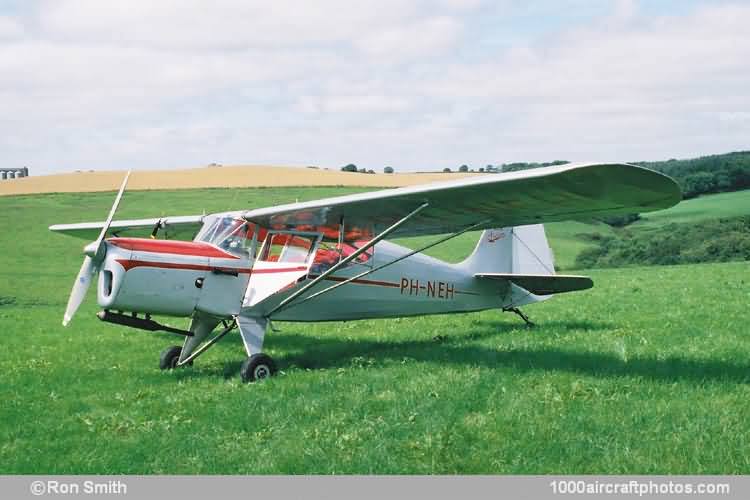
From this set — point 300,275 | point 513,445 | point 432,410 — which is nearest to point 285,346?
point 300,275

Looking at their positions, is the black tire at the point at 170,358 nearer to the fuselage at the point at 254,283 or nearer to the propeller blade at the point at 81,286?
the fuselage at the point at 254,283

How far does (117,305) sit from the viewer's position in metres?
9.36

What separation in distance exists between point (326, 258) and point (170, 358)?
2.82 meters

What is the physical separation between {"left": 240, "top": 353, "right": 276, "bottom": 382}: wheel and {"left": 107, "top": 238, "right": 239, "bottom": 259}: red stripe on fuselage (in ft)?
5.49

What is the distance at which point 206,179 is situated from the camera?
173 ft

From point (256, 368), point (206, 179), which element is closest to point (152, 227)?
point (256, 368)

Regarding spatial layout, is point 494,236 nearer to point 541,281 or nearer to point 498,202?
point 541,281

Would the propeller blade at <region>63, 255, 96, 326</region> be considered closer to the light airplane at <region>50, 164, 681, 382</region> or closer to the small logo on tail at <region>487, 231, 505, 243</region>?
the light airplane at <region>50, 164, 681, 382</region>

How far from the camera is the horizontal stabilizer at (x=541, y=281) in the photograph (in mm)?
12508

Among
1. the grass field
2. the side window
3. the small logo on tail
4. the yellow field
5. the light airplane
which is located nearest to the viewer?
the grass field

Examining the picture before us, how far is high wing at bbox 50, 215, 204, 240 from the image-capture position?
13.2 meters

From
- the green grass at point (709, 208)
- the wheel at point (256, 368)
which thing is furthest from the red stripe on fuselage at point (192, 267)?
the green grass at point (709, 208)

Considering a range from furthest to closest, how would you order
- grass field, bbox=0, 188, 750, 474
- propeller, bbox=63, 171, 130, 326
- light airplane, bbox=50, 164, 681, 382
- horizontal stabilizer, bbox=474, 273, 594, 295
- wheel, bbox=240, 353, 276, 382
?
horizontal stabilizer, bbox=474, 273, 594, 295
propeller, bbox=63, 171, 130, 326
wheel, bbox=240, 353, 276, 382
light airplane, bbox=50, 164, 681, 382
grass field, bbox=0, 188, 750, 474

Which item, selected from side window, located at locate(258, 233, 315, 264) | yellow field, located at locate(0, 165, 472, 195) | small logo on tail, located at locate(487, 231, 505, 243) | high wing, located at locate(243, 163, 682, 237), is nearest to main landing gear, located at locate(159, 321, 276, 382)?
side window, located at locate(258, 233, 315, 264)
